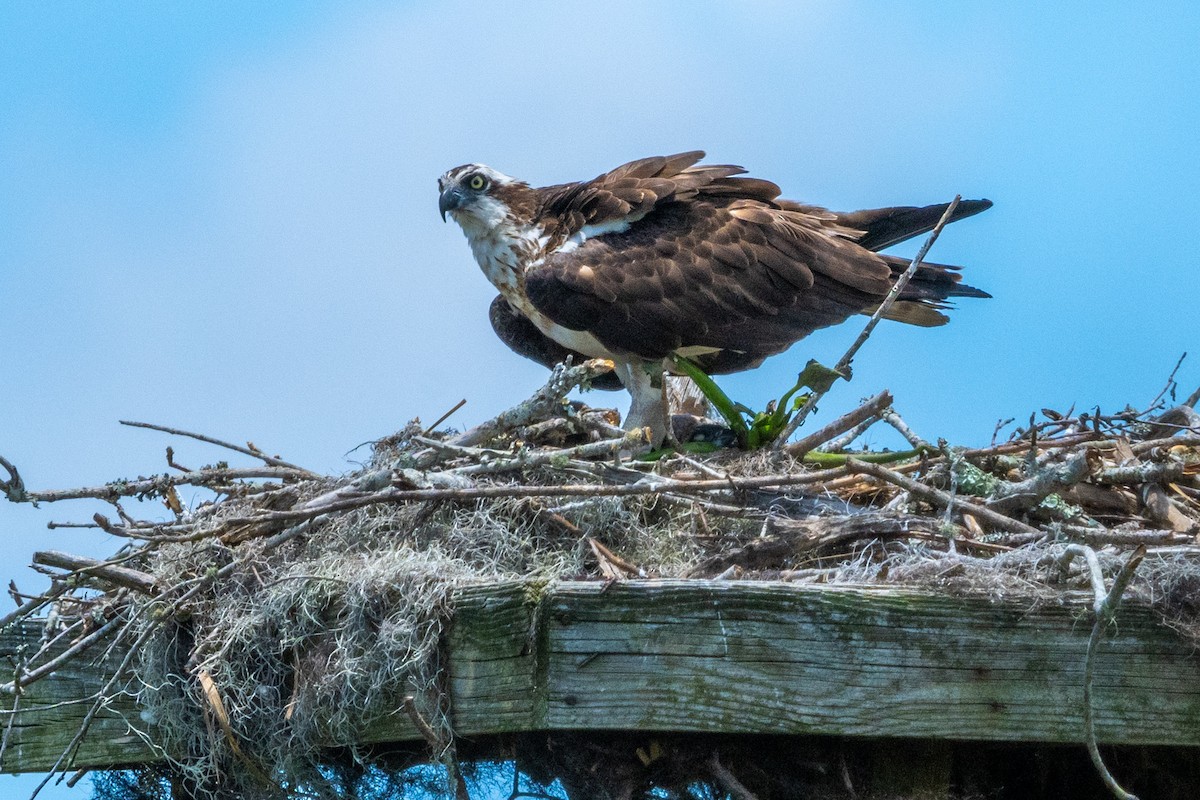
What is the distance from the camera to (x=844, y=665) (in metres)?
2.66

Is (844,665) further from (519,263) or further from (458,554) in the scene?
(519,263)

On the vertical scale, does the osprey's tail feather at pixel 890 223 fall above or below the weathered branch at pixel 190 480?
above

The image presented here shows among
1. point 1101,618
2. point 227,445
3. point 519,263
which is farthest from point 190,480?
point 1101,618

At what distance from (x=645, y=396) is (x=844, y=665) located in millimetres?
2073

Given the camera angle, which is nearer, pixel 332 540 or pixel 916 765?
pixel 916 765

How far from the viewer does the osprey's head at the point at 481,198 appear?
16.6 ft

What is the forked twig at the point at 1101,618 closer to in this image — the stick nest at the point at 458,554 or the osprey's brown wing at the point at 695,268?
the stick nest at the point at 458,554

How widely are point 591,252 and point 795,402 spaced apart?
1.05m

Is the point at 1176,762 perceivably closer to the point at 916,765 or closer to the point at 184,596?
the point at 916,765

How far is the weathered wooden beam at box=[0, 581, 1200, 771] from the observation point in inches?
104

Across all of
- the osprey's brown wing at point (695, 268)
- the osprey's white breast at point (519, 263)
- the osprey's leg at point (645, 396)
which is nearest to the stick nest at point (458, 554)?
the osprey's leg at point (645, 396)

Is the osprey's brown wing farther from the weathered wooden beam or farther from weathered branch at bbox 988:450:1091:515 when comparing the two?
the weathered wooden beam

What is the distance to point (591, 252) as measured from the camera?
4.64 m

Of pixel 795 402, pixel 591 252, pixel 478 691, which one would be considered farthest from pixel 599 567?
pixel 591 252
